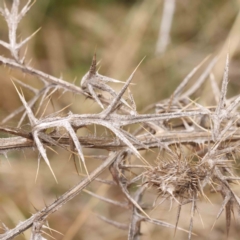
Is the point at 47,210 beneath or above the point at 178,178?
beneath

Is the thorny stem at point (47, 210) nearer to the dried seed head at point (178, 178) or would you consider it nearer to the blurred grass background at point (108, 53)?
the dried seed head at point (178, 178)

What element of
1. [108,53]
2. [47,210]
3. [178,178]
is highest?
[108,53]

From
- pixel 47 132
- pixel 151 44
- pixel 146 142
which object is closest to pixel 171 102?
pixel 146 142

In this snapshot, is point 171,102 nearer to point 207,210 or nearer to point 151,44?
point 207,210

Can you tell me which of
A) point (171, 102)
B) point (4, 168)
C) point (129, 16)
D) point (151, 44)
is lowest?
point (4, 168)

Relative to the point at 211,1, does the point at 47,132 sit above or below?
below

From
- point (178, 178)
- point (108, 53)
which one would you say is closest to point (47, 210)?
point (178, 178)

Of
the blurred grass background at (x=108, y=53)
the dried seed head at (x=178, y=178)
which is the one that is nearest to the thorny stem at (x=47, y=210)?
the dried seed head at (x=178, y=178)

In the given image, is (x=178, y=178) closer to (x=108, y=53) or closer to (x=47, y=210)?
(x=47, y=210)
